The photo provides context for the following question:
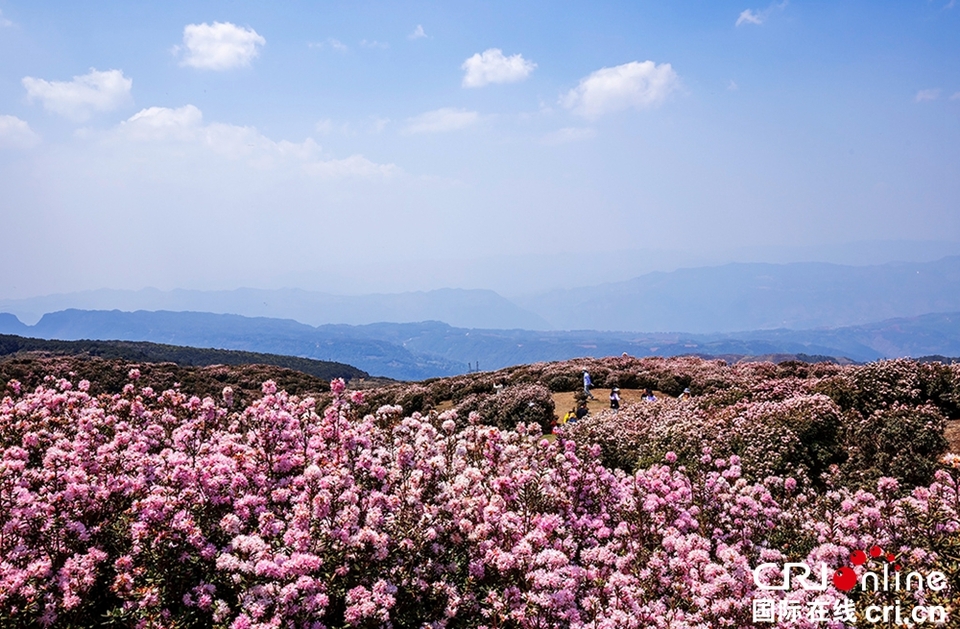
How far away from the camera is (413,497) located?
637cm

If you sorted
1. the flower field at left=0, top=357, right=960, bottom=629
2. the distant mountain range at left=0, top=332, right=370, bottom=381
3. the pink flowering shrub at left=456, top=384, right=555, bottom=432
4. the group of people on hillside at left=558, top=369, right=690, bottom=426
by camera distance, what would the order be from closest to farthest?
the flower field at left=0, top=357, right=960, bottom=629 → the group of people on hillside at left=558, top=369, right=690, bottom=426 → the pink flowering shrub at left=456, top=384, right=555, bottom=432 → the distant mountain range at left=0, top=332, right=370, bottom=381

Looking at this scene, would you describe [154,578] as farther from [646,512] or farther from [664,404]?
[664,404]

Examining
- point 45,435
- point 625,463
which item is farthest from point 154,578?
point 625,463

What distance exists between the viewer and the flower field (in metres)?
5.18

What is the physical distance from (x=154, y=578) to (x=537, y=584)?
3.64 meters

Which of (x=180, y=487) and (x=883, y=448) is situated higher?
(x=180, y=487)

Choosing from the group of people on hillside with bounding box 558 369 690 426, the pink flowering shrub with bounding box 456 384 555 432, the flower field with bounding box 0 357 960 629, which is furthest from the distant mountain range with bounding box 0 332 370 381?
the flower field with bounding box 0 357 960 629
